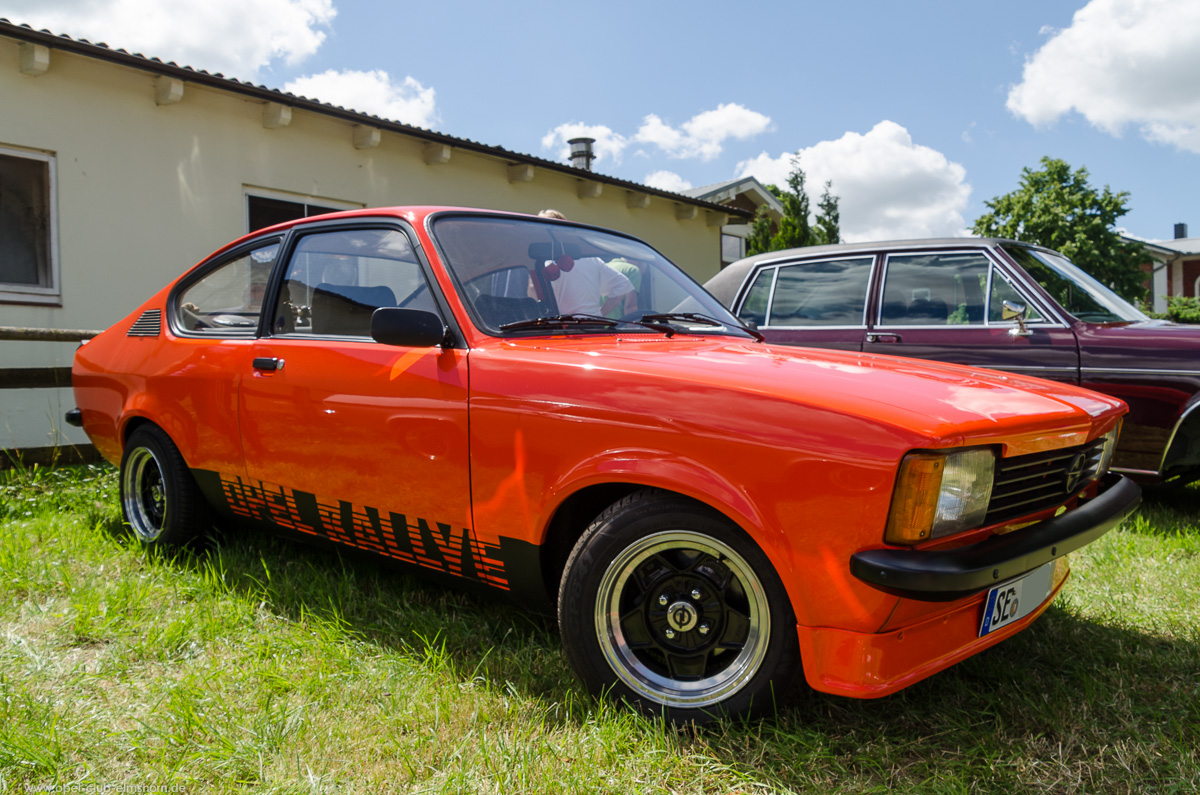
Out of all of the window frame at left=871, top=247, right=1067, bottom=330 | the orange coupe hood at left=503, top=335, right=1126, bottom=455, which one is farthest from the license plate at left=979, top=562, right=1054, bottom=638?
the window frame at left=871, top=247, right=1067, bottom=330

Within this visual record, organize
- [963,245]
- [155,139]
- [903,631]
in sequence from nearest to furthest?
1. [903,631]
2. [963,245]
3. [155,139]

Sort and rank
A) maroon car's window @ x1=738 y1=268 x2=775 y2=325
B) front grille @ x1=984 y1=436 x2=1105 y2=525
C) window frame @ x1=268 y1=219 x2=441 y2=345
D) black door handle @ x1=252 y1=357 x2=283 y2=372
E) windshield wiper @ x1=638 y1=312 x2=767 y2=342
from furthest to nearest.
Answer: maroon car's window @ x1=738 y1=268 x2=775 y2=325
black door handle @ x1=252 y1=357 x2=283 y2=372
windshield wiper @ x1=638 y1=312 x2=767 y2=342
window frame @ x1=268 y1=219 x2=441 y2=345
front grille @ x1=984 y1=436 x2=1105 y2=525

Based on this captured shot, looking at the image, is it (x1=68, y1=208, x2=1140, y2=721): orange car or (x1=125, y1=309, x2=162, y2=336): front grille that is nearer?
(x1=68, y1=208, x2=1140, y2=721): orange car

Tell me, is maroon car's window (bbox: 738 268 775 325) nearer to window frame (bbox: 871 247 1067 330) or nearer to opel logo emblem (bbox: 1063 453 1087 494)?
window frame (bbox: 871 247 1067 330)

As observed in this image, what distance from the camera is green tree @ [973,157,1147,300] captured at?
35625mm

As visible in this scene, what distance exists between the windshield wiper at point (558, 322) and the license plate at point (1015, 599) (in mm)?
1415

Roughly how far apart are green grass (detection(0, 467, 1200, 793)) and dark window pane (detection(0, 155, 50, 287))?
4.66 m

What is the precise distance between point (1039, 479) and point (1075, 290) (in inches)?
136

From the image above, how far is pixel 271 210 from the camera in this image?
862cm

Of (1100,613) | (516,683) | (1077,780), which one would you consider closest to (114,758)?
(516,683)

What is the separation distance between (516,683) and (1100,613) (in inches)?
89.0

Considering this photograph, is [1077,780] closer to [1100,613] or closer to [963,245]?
[1100,613]

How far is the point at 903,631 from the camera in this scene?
1.95 m

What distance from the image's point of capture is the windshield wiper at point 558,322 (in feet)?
8.67
